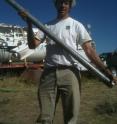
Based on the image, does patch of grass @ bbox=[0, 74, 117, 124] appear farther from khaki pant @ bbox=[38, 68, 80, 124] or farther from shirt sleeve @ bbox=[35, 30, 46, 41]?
shirt sleeve @ bbox=[35, 30, 46, 41]

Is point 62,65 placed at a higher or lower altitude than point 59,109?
higher

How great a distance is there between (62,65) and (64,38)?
12.1 inches

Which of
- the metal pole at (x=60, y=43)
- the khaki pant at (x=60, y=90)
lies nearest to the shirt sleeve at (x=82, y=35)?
the metal pole at (x=60, y=43)

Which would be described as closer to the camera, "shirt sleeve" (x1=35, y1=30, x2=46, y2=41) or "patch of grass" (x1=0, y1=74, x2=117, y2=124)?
"shirt sleeve" (x1=35, y1=30, x2=46, y2=41)

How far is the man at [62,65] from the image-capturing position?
4.87 meters

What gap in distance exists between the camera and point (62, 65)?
489 cm

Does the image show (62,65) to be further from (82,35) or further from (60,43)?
(82,35)

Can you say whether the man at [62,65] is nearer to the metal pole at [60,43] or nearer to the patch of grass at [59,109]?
the metal pole at [60,43]

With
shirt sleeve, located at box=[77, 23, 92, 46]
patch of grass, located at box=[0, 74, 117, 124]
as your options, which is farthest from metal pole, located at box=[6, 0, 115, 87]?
patch of grass, located at box=[0, 74, 117, 124]

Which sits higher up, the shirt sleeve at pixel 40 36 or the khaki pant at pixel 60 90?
the shirt sleeve at pixel 40 36

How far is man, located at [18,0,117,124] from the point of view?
4871 mm

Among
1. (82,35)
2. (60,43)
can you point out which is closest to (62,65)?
(60,43)

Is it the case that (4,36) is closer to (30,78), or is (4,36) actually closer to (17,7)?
(30,78)

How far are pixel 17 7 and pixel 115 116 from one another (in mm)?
4251
